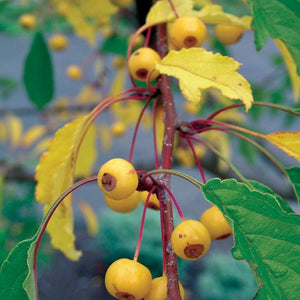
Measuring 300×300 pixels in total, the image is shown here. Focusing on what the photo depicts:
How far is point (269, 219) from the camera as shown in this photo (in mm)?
498

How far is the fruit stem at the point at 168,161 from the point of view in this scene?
0.50 m

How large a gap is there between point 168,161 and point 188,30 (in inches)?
7.3

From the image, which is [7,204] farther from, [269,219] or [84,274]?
[269,219]

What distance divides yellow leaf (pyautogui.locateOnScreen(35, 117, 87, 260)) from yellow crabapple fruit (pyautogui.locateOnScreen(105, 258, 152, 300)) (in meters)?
0.20

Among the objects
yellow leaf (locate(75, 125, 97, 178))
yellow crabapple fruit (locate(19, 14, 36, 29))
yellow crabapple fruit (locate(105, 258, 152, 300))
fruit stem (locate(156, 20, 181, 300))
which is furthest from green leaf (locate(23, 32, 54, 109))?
yellow crabapple fruit (locate(105, 258, 152, 300))

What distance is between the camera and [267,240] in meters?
0.49

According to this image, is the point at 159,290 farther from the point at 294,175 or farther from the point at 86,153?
the point at 86,153

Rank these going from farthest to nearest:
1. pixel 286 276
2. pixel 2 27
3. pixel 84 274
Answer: pixel 84 274, pixel 2 27, pixel 286 276

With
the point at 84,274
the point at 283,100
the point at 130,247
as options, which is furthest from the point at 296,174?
the point at 84,274

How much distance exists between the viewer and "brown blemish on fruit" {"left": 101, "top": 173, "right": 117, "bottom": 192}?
524mm

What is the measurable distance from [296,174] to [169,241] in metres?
0.23

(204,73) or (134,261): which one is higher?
(204,73)

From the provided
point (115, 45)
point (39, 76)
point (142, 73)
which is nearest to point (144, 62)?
point (142, 73)

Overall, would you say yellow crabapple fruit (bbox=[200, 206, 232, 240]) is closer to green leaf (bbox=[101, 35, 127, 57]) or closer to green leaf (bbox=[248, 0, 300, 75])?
green leaf (bbox=[248, 0, 300, 75])
